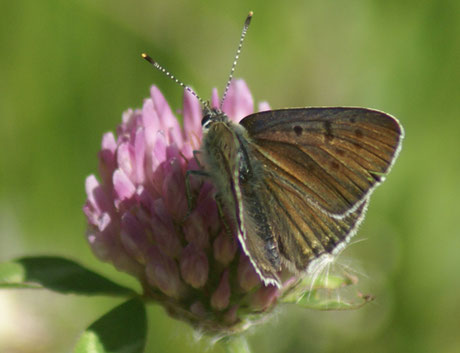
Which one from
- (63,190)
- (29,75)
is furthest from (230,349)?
(29,75)

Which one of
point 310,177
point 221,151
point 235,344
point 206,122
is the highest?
point 206,122

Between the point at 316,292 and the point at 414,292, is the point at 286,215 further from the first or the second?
the point at 414,292

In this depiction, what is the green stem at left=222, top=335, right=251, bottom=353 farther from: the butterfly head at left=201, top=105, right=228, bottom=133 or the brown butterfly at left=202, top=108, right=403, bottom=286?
the butterfly head at left=201, top=105, right=228, bottom=133

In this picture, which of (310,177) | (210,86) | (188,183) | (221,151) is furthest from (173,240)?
(210,86)

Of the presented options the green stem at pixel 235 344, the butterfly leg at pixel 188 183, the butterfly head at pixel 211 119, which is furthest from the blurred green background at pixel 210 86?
the butterfly head at pixel 211 119

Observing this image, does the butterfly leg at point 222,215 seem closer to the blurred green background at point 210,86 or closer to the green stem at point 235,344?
the green stem at point 235,344

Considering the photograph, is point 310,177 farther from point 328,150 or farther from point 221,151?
point 221,151

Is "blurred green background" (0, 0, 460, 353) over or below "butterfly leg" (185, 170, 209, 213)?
over

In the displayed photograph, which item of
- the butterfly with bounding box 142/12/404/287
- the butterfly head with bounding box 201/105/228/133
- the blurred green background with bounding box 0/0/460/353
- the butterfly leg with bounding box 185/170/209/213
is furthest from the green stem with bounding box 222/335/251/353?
the blurred green background with bounding box 0/0/460/353
